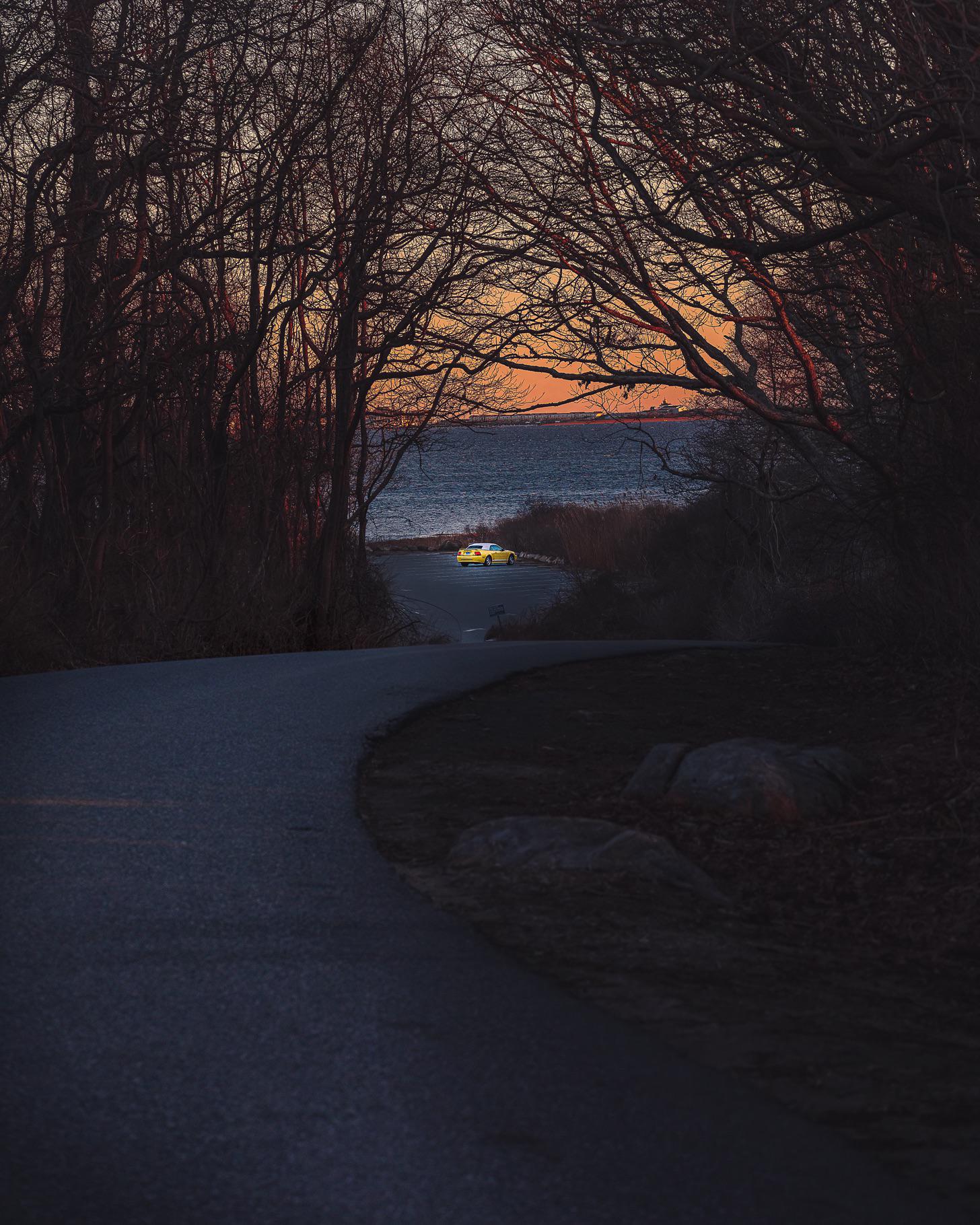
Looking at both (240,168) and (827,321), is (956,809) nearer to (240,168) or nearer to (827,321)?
(827,321)

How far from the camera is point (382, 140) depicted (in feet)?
53.2

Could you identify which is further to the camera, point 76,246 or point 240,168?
point 240,168

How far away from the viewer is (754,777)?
22.7 feet

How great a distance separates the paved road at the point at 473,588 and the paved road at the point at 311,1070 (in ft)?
92.4

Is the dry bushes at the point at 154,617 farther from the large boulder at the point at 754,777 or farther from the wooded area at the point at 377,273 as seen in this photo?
the large boulder at the point at 754,777

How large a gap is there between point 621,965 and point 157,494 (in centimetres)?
1269

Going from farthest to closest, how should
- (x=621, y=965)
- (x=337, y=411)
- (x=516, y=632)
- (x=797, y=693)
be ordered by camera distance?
(x=516, y=632), (x=337, y=411), (x=797, y=693), (x=621, y=965)

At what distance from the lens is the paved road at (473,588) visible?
3975cm

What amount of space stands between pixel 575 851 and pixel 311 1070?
7.24 feet

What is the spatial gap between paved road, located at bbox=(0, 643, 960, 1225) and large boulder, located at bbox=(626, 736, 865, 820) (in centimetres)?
168

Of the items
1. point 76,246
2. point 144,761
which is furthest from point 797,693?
point 76,246

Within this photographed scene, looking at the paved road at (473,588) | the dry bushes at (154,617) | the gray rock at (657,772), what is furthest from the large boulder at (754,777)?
the paved road at (473,588)

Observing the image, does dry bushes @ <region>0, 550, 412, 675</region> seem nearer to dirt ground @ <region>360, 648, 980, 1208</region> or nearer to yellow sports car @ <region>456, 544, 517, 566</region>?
dirt ground @ <region>360, 648, 980, 1208</region>

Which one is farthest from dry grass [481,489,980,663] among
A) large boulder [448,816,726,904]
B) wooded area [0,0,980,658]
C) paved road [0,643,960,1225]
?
paved road [0,643,960,1225]
